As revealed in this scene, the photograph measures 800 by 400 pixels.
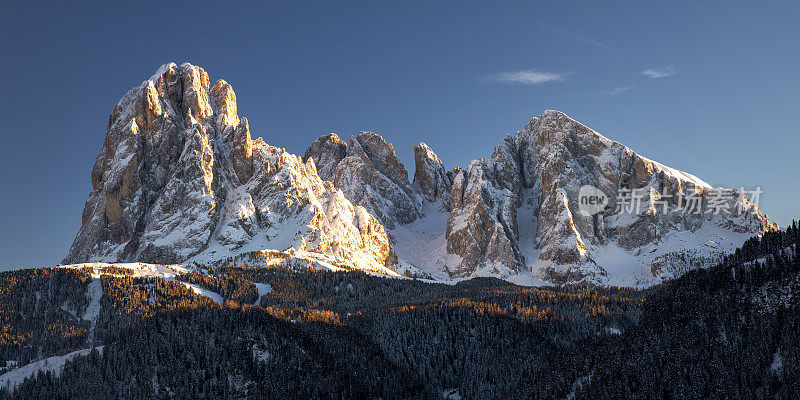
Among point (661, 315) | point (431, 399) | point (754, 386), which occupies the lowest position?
point (431, 399)

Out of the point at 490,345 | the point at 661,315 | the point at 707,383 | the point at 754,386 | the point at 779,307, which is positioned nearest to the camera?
the point at 754,386

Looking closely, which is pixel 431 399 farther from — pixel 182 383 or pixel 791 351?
pixel 791 351

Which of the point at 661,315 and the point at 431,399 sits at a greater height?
the point at 661,315

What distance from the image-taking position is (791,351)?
3674 inches

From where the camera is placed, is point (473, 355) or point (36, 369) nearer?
point (36, 369)

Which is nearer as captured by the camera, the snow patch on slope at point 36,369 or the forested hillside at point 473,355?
the forested hillside at point 473,355

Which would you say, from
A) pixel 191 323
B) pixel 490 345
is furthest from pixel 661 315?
pixel 191 323

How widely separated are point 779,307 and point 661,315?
3592cm

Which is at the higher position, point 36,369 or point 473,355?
point 473,355

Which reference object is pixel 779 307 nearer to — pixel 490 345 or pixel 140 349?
pixel 490 345

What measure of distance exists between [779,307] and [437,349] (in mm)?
105797

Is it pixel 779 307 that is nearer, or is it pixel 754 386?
pixel 754 386

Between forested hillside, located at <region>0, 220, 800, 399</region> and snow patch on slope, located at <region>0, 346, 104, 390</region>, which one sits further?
snow patch on slope, located at <region>0, 346, 104, 390</region>

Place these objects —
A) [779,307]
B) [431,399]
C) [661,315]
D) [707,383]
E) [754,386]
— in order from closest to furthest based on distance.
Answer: [754,386], [707,383], [779,307], [661,315], [431,399]
